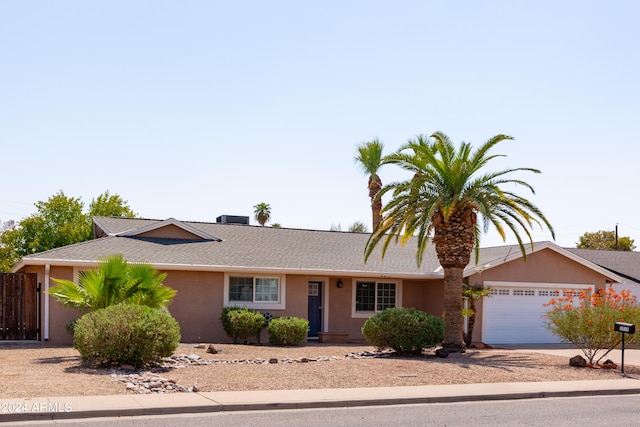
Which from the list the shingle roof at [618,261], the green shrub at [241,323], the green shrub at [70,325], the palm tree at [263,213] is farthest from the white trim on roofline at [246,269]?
the palm tree at [263,213]

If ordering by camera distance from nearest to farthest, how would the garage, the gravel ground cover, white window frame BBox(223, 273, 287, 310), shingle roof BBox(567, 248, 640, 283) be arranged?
1. the gravel ground cover
2. white window frame BBox(223, 273, 287, 310)
3. the garage
4. shingle roof BBox(567, 248, 640, 283)

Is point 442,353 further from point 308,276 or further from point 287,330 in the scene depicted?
point 308,276

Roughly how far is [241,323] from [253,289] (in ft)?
6.81

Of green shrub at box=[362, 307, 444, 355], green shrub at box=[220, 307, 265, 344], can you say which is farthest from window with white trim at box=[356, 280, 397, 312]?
green shrub at box=[362, 307, 444, 355]

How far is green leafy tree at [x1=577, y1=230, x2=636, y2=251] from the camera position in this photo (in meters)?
67.6

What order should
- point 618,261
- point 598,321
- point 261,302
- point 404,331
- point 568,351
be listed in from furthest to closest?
point 618,261
point 261,302
point 568,351
point 404,331
point 598,321

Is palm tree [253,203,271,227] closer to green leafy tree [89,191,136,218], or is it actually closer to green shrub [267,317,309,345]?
green leafy tree [89,191,136,218]

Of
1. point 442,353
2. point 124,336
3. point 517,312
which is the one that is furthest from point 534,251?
point 124,336

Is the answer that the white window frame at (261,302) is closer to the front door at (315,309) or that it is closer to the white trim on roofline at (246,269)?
the white trim on roofline at (246,269)

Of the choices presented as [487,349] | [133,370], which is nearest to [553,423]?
[133,370]

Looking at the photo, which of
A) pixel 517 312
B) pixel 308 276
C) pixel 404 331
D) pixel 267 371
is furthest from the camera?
pixel 517 312

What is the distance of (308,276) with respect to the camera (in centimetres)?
2536

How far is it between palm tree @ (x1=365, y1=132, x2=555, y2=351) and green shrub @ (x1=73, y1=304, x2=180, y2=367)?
7.67 meters

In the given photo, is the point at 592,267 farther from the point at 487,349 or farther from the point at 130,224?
the point at 130,224
